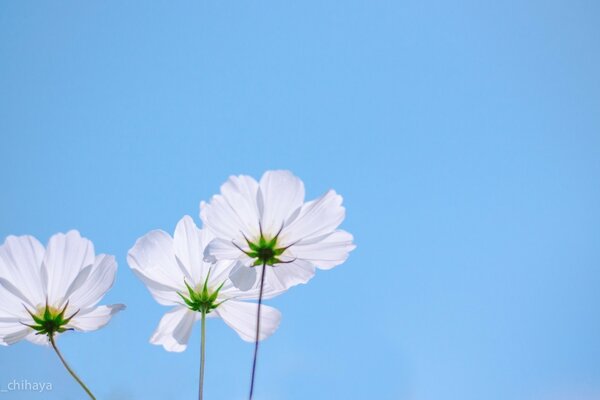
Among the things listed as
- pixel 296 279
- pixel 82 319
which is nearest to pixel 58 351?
pixel 82 319

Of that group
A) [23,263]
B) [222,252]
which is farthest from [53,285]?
[222,252]

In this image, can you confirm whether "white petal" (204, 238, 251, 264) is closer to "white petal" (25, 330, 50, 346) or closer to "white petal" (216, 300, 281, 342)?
"white petal" (216, 300, 281, 342)

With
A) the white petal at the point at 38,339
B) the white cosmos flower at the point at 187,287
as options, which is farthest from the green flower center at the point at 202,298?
the white petal at the point at 38,339

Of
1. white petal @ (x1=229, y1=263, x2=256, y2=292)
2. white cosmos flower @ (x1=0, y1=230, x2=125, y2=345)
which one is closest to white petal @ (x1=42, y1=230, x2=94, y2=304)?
white cosmos flower @ (x1=0, y1=230, x2=125, y2=345)

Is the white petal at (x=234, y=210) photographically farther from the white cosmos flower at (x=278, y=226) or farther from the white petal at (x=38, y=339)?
the white petal at (x=38, y=339)

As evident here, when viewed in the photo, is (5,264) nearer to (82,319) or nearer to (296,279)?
(82,319)
